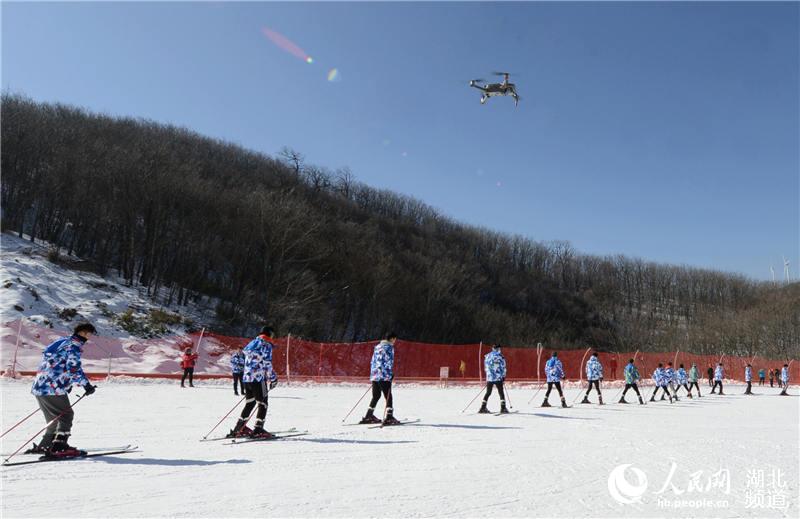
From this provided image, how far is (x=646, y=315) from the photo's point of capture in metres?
99.0

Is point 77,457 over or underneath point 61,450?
underneath

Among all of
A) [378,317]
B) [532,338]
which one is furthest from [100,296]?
[532,338]

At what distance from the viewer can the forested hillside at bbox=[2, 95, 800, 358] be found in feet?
136

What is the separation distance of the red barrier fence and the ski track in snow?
9.93 meters

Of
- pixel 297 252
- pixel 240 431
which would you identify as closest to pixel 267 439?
pixel 240 431

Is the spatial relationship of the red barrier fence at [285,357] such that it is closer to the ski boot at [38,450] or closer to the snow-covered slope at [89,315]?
the snow-covered slope at [89,315]

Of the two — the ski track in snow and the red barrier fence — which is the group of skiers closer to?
the ski track in snow

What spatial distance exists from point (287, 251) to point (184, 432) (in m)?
38.5

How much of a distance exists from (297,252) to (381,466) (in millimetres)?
42712

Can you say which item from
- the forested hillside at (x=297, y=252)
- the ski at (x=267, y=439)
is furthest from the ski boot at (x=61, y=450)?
the forested hillside at (x=297, y=252)

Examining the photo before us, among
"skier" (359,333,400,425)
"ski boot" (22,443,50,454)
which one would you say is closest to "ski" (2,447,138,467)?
"ski boot" (22,443,50,454)

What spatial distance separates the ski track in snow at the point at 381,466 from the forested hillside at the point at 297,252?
101ft

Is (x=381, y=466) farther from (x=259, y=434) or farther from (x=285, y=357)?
(x=285, y=357)

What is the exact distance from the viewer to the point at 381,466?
7.00m
